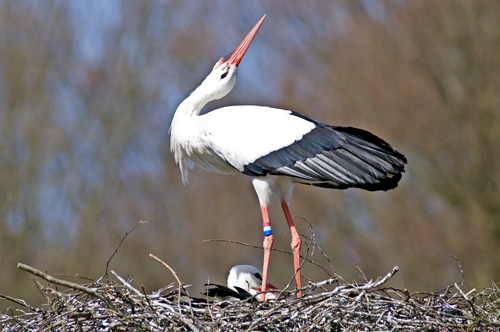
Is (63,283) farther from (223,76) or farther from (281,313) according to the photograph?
(223,76)

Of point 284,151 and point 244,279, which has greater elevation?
point 284,151

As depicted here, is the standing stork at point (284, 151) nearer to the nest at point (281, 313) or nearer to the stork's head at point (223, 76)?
the stork's head at point (223, 76)

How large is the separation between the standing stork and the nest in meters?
0.99

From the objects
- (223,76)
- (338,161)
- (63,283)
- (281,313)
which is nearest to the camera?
(63,283)

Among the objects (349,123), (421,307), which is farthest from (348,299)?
(349,123)

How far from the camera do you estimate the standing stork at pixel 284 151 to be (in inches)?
230

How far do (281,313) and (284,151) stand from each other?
5.35 ft

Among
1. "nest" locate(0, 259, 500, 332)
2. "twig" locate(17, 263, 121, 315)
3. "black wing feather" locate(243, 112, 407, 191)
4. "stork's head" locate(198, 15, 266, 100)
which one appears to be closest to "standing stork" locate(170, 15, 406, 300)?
"black wing feather" locate(243, 112, 407, 191)

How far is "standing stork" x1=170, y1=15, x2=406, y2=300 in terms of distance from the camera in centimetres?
583

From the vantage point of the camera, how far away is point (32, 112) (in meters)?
17.4

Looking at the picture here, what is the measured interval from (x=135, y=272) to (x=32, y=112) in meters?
4.40

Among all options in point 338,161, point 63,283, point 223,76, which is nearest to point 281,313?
point 63,283

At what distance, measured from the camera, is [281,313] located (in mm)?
4770

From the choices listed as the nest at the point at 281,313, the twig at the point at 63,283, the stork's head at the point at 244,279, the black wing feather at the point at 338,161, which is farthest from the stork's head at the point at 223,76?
→ the twig at the point at 63,283
